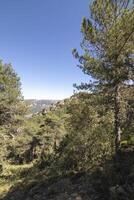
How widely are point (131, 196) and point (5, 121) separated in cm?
2322

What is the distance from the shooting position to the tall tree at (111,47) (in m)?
17.1

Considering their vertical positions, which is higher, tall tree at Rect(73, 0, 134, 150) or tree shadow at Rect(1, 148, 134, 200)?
tall tree at Rect(73, 0, 134, 150)

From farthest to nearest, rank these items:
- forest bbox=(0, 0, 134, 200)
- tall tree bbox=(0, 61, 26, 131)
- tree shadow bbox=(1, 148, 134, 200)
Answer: tall tree bbox=(0, 61, 26, 131) → forest bbox=(0, 0, 134, 200) → tree shadow bbox=(1, 148, 134, 200)

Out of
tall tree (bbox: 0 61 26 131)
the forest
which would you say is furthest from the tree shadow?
tall tree (bbox: 0 61 26 131)

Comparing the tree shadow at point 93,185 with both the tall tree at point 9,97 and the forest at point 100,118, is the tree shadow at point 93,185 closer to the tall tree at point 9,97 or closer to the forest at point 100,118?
the forest at point 100,118

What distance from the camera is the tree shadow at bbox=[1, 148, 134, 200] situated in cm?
1270

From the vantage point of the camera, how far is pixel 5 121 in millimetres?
32656

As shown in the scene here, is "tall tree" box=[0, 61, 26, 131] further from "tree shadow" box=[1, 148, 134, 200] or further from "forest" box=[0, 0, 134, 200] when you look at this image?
"tree shadow" box=[1, 148, 134, 200]

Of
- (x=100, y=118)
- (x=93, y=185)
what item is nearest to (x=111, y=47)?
(x=100, y=118)

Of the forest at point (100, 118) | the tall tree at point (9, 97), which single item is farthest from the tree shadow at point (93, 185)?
the tall tree at point (9, 97)

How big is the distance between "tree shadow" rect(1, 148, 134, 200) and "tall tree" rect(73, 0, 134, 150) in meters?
2.21

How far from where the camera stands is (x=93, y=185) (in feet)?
47.0

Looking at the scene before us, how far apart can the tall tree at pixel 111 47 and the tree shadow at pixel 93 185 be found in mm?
2206

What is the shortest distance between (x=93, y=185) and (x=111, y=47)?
8.45 meters
